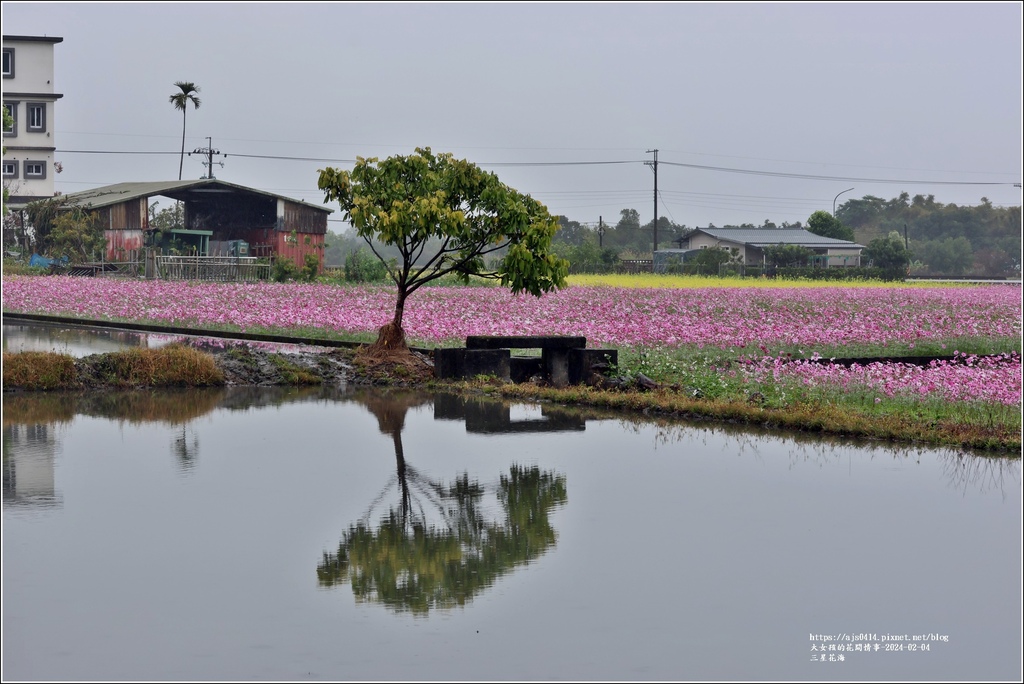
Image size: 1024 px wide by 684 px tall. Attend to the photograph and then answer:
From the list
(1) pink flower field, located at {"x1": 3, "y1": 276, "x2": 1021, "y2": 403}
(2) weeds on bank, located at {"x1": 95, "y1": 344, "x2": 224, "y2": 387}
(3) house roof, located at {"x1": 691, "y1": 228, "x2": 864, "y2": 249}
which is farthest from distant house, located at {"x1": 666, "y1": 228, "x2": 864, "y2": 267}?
(2) weeds on bank, located at {"x1": 95, "y1": 344, "x2": 224, "y2": 387}

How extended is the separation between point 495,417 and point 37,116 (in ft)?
170

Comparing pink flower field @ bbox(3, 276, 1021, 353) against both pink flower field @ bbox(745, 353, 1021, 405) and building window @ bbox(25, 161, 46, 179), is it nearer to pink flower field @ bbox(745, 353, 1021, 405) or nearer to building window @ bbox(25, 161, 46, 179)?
pink flower field @ bbox(745, 353, 1021, 405)

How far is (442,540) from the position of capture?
8.90 meters

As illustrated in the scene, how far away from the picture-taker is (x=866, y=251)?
86.6 meters

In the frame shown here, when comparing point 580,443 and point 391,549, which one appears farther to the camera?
point 580,443

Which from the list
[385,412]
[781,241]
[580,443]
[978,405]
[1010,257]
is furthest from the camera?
[1010,257]

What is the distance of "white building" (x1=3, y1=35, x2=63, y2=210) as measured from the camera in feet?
185

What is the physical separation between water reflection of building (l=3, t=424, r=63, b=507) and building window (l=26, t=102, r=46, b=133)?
4954cm

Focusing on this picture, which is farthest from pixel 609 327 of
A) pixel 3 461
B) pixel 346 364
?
pixel 3 461

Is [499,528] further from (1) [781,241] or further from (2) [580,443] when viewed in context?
(1) [781,241]

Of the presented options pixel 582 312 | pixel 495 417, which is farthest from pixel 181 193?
pixel 495 417

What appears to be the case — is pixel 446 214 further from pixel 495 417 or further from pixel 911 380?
pixel 911 380

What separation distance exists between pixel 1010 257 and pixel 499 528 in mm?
101943

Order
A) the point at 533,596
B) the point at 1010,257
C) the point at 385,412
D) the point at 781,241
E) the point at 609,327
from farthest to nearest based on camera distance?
1. the point at 1010,257
2. the point at 781,241
3. the point at 609,327
4. the point at 385,412
5. the point at 533,596
